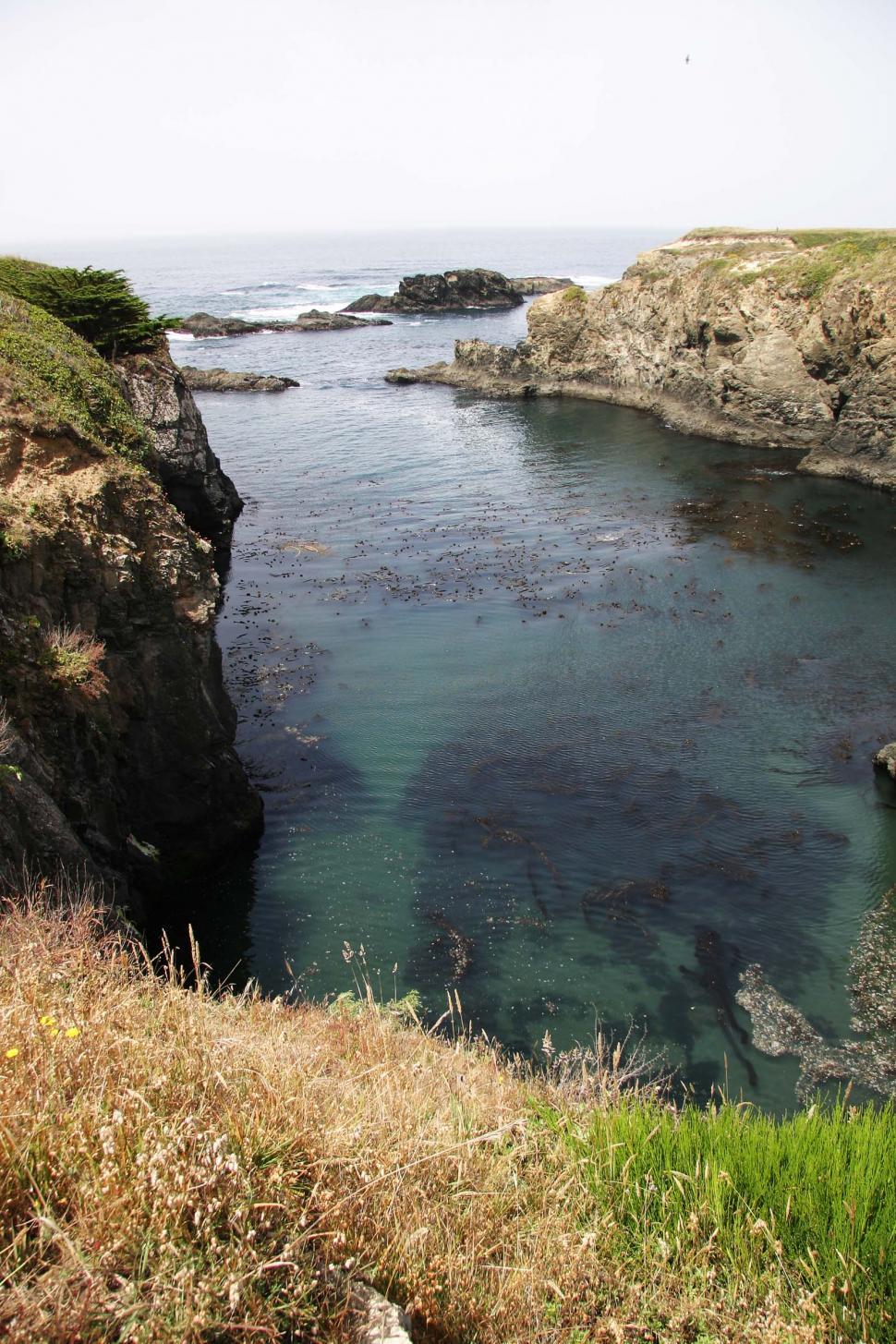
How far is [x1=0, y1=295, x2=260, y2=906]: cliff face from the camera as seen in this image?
46.2 feet

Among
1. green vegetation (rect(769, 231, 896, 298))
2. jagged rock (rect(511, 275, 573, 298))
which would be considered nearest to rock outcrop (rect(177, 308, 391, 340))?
jagged rock (rect(511, 275, 573, 298))

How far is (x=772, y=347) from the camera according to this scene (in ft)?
161

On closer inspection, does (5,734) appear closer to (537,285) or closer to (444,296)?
(444,296)

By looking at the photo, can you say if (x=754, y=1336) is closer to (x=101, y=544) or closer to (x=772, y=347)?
(x=101, y=544)

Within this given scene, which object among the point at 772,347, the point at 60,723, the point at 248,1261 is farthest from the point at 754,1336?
the point at 772,347

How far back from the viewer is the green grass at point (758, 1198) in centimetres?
520

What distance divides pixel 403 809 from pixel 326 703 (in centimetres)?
578

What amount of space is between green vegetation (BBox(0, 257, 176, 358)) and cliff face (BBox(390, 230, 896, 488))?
115 feet

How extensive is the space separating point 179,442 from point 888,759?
27089mm

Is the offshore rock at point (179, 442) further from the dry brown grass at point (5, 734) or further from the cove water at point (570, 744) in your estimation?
the dry brown grass at point (5, 734)

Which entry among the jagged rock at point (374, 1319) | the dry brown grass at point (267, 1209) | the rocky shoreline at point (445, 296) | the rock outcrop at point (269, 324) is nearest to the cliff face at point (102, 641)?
the dry brown grass at point (267, 1209)

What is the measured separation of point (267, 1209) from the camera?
4672mm

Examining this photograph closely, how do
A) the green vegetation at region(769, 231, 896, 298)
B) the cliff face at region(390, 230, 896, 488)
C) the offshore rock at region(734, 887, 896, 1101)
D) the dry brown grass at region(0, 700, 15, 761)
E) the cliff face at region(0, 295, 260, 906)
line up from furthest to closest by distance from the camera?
the green vegetation at region(769, 231, 896, 298) → the cliff face at region(390, 230, 896, 488) → the cliff face at region(0, 295, 260, 906) → the offshore rock at region(734, 887, 896, 1101) → the dry brown grass at region(0, 700, 15, 761)

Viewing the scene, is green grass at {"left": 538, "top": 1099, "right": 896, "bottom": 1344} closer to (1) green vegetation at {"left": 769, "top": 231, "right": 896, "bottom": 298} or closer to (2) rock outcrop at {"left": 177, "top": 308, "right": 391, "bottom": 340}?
(1) green vegetation at {"left": 769, "top": 231, "right": 896, "bottom": 298}
